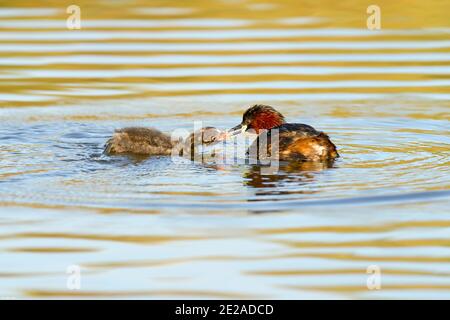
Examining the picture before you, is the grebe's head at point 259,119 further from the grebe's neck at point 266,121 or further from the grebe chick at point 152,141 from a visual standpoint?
the grebe chick at point 152,141

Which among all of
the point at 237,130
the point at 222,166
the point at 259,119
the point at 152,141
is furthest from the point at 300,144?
the point at 152,141

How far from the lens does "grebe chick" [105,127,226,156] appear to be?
10531 mm

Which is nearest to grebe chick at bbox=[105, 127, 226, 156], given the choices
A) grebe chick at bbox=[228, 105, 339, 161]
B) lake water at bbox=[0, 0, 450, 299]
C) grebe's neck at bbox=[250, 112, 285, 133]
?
lake water at bbox=[0, 0, 450, 299]

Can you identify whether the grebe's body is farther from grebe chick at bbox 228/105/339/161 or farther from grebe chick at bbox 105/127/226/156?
grebe chick at bbox 228/105/339/161

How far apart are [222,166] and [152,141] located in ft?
3.88

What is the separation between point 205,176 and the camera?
30.1ft

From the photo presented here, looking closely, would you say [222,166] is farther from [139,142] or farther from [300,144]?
[139,142]

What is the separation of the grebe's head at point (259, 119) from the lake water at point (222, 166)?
0.64m

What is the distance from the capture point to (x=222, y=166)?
32.1 feet

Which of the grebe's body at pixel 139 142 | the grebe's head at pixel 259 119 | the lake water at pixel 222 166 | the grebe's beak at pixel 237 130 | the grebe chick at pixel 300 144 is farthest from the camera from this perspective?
the grebe's beak at pixel 237 130

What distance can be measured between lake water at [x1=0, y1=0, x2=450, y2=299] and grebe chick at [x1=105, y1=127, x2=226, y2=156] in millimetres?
210

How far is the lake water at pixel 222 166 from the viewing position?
22.2 feet

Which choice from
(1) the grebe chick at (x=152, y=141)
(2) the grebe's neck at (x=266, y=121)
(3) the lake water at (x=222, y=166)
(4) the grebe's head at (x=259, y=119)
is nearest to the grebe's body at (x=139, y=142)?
(1) the grebe chick at (x=152, y=141)
